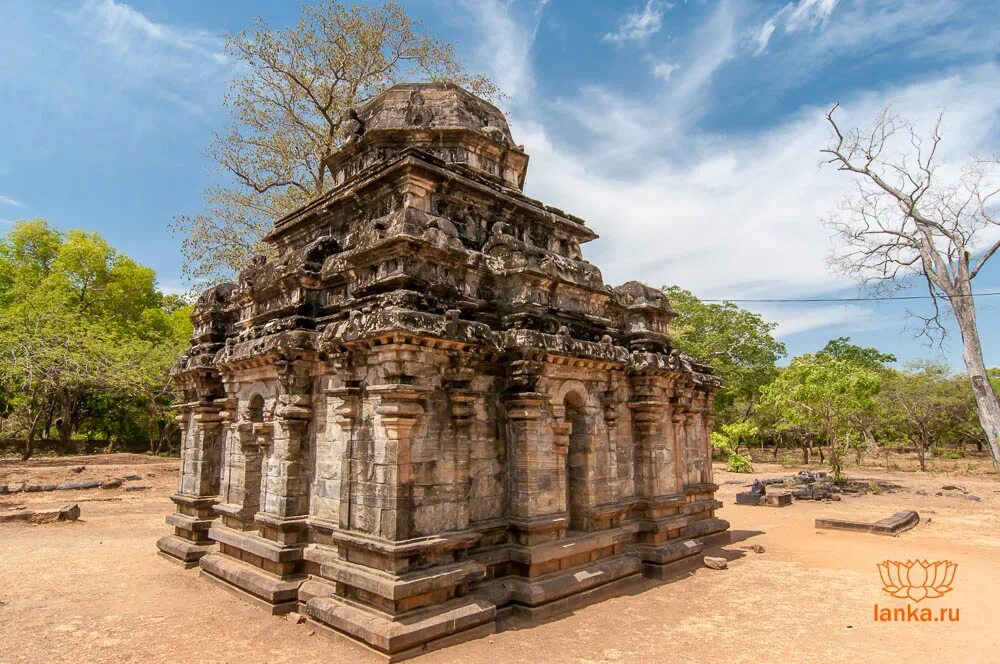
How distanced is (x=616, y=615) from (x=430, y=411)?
12.8ft

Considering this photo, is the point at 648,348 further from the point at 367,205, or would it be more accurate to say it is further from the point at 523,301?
the point at 367,205

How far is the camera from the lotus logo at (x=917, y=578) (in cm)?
916

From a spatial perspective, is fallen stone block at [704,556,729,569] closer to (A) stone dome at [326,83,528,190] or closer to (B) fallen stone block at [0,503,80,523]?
(A) stone dome at [326,83,528,190]

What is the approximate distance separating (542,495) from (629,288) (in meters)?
4.81

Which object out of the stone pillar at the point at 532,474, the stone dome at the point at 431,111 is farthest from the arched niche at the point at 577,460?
the stone dome at the point at 431,111

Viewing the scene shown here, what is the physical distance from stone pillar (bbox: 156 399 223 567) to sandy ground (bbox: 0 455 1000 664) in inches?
15.1

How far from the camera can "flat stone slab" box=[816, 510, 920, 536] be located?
1400 centimetres

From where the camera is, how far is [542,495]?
8.01 m

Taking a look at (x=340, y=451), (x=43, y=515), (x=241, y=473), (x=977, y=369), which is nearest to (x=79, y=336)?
(x=43, y=515)

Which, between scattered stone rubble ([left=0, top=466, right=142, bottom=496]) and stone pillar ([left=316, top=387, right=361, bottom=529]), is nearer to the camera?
stone pillar ([left=316, top=387, right=361, bottom=529])

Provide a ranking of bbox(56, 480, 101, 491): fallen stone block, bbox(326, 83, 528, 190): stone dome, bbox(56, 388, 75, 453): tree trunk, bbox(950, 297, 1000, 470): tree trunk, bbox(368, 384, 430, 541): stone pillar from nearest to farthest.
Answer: bbox(368, 384, 430, 541): stone pillar < bbox(326, 83, 528, 190): stone dome < bbox(56, 480, 101, 491): fallen stone block < bbox(950, 297, 1000, 470): tree trunk < bbox(56, 388, 75, 453): tree trunk

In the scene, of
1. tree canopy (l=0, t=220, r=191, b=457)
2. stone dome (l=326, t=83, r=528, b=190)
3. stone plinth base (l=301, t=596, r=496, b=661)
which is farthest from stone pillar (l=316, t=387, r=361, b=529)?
tree canopy (l=0, t=220, r=191, b=457)

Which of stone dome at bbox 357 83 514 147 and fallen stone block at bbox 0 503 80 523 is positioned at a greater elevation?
stone dome at bbox 357 83 514 147

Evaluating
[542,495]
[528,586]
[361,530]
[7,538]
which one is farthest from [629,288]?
[7,538]
